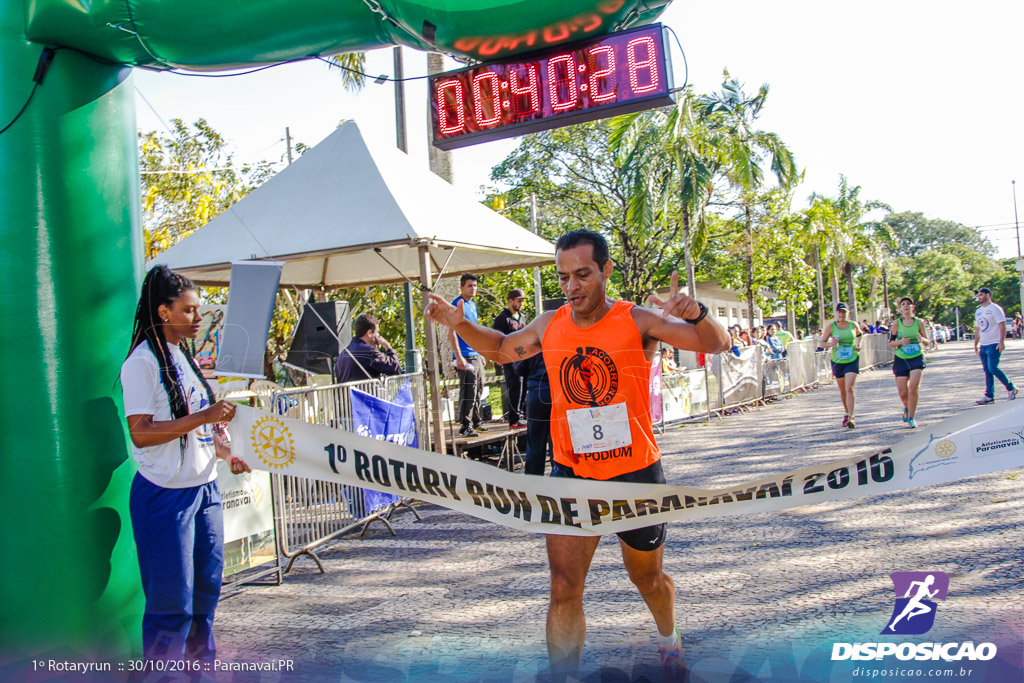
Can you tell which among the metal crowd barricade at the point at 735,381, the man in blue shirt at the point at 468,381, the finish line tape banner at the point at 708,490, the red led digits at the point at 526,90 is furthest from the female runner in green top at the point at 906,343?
the metal crowd barricade at the point at 735,381

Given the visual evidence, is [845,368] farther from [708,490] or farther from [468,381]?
[468,381]

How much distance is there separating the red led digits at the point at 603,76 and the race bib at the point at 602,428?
130cm

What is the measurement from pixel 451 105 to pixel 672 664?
8.54ft

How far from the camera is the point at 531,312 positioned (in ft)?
39.4

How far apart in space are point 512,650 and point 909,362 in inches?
129

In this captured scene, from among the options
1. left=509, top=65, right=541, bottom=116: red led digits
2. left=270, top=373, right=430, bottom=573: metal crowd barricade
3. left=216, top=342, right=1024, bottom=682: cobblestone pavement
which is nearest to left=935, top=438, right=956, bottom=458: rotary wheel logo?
left=216, top=342, right=1024, bottom=682: cobblestone pavement

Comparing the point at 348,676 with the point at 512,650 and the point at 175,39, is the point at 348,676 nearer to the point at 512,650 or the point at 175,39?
the point at 512,650

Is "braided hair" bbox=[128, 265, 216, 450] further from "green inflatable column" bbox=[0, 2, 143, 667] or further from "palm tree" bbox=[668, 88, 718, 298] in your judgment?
"palm tree" bbox=[668, 88, 718, 298]

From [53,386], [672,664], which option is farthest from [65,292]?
[672,664]

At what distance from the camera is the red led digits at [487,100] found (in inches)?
130

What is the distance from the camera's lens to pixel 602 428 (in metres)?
2.83

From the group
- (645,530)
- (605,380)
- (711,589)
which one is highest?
(605,380)

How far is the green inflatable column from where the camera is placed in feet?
11.5

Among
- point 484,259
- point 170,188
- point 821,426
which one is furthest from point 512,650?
point 170,188
